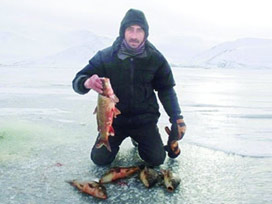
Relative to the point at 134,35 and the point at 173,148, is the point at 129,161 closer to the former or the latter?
the point at 173,148

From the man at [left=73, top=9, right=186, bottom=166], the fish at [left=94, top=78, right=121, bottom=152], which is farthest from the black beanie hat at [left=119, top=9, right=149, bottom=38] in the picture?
the fish at [left=94, top=78, right=121, bottom=152]

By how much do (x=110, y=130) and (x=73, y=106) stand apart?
540 centimetres

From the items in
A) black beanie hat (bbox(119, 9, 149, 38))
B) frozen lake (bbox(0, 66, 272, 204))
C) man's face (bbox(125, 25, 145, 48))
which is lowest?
frozen lake (bbox(0, 66, 272, 204))

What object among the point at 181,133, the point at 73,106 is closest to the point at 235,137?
the point at 181,133

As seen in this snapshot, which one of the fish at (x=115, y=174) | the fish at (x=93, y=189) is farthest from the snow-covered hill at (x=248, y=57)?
the fish at (x=93, y=189)

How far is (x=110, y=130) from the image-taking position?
3.50 metres

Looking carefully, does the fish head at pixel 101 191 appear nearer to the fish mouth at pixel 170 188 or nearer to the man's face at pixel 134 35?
the fish mouth at pixel 170 188

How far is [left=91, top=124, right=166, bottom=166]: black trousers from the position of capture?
4.14 meters

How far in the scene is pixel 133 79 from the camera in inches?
163

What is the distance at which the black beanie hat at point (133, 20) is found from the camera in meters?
4.13

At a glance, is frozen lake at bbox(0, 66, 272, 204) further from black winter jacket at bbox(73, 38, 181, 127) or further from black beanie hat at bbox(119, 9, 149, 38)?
black beanie hat at bbox(119, 9, 149, 38)

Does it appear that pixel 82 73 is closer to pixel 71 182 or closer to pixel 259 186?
pixel 71 182

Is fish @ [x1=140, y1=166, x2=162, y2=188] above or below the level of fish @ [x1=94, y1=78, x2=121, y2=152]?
below

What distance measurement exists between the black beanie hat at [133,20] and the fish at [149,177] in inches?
63.1
